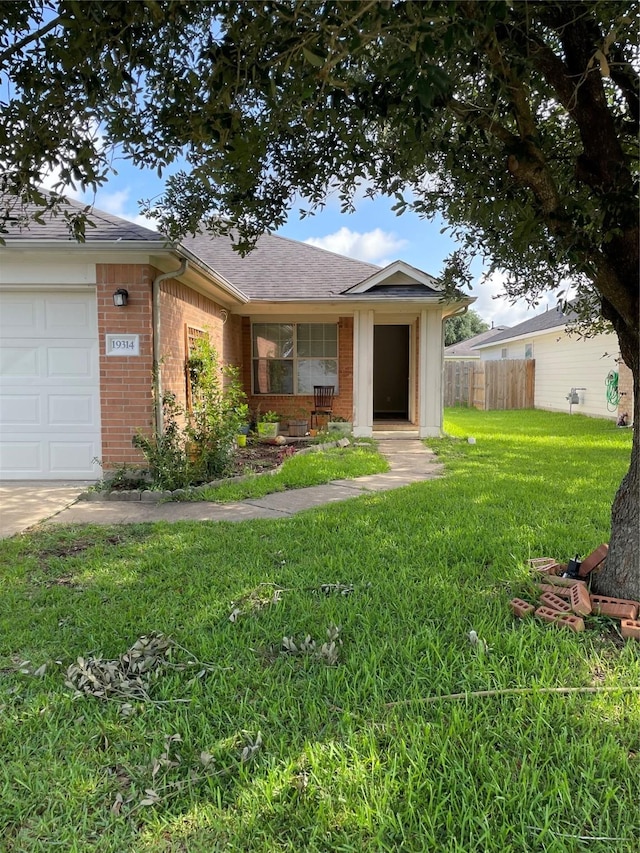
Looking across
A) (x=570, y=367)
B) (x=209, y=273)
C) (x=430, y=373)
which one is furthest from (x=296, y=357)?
(x=570, y=367)

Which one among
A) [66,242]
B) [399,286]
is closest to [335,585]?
[66,242]

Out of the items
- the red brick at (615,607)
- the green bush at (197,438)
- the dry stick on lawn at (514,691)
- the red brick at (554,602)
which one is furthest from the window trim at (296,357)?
the dry stick on lawn at (514,691)

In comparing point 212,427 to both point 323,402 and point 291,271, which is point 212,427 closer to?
point 323,402

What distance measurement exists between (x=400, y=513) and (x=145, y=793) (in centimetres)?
399

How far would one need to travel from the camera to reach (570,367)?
20.5 meters

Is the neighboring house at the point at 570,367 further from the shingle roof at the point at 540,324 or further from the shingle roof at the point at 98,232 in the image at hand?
the shingle roof at the point at 98,232

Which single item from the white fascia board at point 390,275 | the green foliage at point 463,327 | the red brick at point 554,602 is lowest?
the red brick at point 554,602

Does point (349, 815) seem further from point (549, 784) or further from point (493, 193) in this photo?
point (493, 193)

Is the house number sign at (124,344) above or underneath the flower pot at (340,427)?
above

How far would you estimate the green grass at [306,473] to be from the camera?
703 cm

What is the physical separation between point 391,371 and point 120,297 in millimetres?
11686

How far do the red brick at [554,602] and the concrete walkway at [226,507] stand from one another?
10.0 ft

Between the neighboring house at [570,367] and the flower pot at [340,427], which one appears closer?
the flower pot at [340,427]

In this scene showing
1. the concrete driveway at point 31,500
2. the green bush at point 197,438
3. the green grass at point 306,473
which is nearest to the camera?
the concrete driveway at point 31,500
